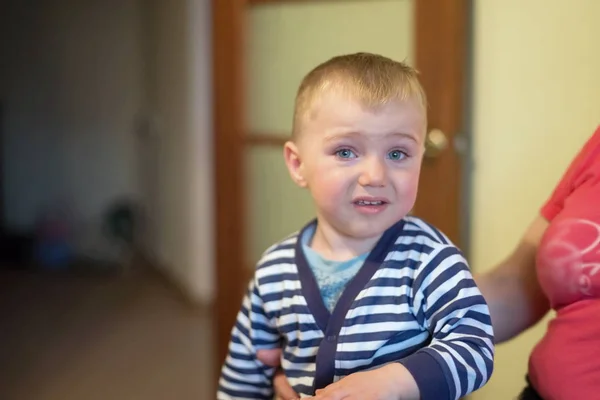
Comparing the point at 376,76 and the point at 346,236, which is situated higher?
the point at 376,76

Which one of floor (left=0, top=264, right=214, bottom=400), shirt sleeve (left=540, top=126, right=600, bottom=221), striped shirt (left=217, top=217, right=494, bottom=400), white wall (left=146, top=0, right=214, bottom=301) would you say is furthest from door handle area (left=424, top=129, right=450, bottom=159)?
white wall (left=146, top=0, right=214, bottom=301)

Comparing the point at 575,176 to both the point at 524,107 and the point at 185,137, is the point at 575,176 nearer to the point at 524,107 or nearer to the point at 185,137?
the point at 524,107

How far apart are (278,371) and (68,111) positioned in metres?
4.18

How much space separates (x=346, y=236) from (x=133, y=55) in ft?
13.0

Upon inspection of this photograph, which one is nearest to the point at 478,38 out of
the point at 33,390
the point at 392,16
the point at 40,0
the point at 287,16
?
the point at 392,16

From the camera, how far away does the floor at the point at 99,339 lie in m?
2.84

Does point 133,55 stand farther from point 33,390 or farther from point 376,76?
point 376,76

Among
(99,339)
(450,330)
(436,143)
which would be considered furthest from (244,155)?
(99,339)

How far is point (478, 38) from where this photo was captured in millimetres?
1772

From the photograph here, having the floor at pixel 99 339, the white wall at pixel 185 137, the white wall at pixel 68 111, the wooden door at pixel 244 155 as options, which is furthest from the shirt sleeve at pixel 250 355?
the white wall at pixel 68 111

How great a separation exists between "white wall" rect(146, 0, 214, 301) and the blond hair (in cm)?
266

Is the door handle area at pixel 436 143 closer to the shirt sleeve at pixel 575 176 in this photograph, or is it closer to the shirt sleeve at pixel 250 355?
the shirt sleeve at pixel 575 176

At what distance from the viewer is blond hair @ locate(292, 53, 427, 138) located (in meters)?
0.89

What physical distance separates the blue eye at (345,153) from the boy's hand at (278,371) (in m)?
0.33
